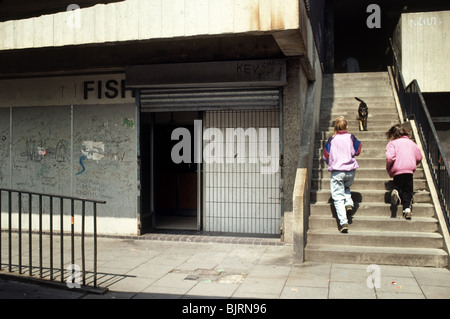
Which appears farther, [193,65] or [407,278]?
[193,65]

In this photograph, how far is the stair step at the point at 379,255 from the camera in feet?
20.6

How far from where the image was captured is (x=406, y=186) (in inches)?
279

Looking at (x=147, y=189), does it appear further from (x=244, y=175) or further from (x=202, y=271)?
(x=202, y=271)

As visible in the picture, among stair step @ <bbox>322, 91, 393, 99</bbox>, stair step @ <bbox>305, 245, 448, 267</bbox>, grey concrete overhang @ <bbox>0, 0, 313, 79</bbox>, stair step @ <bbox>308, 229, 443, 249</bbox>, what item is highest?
grey concrete overhang @ <bbox>0, 0, 313, 79</bbox>

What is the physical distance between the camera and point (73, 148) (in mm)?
9125

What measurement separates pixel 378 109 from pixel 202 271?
6.72 meters

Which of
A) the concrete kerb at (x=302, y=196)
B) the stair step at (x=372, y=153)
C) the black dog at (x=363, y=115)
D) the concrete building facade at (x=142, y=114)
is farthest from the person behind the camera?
the black dog at (x=363, y=115)

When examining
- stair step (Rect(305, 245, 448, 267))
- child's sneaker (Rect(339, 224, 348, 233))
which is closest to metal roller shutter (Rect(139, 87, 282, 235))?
child's sneaker (Rect(339, 224, 348, 233))

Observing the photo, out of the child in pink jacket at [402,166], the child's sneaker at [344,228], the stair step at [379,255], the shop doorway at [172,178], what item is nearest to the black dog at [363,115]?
the child in pink jacket at [402,166]

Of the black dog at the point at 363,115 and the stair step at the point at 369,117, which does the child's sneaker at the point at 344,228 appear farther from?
the stair step at the point at 369,117

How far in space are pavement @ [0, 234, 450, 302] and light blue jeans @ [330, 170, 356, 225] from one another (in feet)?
3.19

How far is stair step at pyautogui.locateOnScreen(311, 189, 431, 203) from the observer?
7.41 metres

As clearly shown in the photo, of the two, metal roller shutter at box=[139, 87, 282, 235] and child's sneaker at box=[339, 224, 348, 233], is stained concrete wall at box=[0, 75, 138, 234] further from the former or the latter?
child's sneaker at box=[339, 224, 348, 233]

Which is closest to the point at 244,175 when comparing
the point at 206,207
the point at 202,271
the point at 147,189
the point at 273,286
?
the point at 206,207
